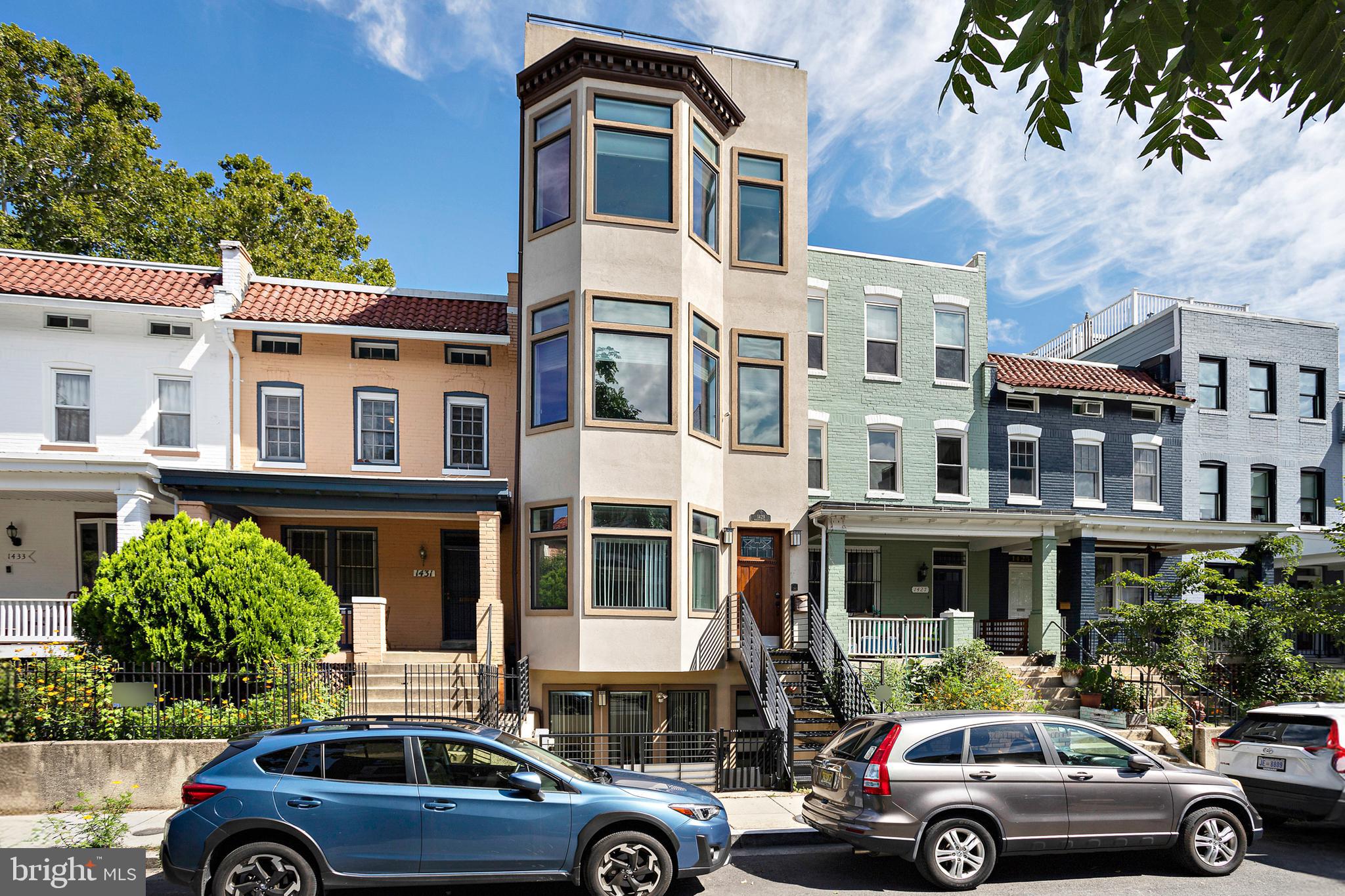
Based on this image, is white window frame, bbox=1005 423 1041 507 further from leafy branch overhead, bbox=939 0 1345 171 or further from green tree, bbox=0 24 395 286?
green tree, bbox=0 24 395 286

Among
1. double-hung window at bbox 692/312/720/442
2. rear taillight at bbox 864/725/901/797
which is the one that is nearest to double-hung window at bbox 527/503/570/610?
double-hung window at bbox 692/312/720/442

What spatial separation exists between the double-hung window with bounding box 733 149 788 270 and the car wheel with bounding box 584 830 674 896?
11681mm

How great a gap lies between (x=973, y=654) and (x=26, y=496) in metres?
18.0

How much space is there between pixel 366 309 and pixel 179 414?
4.16m

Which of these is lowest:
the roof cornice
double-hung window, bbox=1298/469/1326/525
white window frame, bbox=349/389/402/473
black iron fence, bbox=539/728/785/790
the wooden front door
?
black iron fence, bbox=539/728/785/790

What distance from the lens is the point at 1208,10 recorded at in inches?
116

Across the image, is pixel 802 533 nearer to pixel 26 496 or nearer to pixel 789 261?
pixel 789 261

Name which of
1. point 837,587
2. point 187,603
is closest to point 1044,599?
point 837,587

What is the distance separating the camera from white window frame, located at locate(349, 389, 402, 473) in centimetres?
1684

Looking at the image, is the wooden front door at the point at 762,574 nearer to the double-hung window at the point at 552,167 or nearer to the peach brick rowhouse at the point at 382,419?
the peach brick rowhouse at the point at 382,419

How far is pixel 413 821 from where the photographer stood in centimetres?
688

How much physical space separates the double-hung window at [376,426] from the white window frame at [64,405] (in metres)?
4.89

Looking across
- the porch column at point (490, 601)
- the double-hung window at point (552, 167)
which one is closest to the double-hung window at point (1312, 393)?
the double-hung window at point (552, 167)

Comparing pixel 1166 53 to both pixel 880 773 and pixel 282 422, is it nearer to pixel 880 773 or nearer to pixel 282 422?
pixel 880 773
